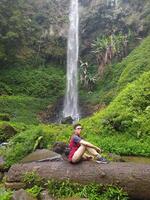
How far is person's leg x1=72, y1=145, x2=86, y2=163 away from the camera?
32.9 ft

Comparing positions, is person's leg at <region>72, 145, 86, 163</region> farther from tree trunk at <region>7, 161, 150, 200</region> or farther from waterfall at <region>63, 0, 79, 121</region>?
waterfall at <region>63, 0, 79, 121</region>

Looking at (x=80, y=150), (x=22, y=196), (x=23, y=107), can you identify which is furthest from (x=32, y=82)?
(x=22, y=196)

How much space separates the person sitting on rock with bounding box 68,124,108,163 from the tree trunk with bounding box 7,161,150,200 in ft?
0.65

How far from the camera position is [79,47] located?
50.6 m

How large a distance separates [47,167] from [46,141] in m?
5.14

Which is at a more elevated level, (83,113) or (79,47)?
(79,47)

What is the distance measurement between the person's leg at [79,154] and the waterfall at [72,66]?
30.9 metres

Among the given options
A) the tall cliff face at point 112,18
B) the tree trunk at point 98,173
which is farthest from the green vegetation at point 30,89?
the tree trunk at point 98,173

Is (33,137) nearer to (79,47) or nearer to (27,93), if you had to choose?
(27,93)

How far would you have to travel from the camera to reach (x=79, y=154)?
1004 cm

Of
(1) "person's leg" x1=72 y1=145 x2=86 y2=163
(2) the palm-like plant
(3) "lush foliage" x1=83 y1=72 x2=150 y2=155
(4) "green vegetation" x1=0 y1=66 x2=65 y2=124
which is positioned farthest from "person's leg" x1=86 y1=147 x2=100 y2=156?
(2) the palm-like plant

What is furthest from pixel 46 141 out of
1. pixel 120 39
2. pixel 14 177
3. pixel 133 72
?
pixel 120 39

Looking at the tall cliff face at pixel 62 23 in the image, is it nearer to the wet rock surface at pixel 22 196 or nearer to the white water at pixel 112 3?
the white water at pixel 112 3

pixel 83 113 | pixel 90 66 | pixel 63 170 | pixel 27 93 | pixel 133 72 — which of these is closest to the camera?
pixel 63 170
